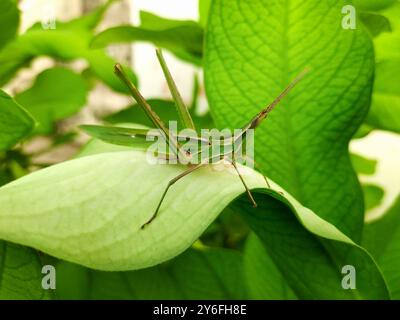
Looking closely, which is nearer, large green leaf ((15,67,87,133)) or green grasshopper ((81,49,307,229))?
green grasshopper ((81,49,307,229))

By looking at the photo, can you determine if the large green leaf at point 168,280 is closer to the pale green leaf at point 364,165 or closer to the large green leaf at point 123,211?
the large green leaf at point 123,211

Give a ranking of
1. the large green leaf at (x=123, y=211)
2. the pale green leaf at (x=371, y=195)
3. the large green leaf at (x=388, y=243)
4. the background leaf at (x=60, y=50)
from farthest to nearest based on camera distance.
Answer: the pale green leaf at (x=371, y=195), the background leaf at (x=60, y=50), the large green leaf at (x=388, y=243), the large green leaf at (x=123, y=211)

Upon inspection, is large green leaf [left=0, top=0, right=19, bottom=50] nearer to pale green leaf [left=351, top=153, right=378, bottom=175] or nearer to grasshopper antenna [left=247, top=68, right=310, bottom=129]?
grasshopper antenna [left=247, top=68, right=310, bottom=129]

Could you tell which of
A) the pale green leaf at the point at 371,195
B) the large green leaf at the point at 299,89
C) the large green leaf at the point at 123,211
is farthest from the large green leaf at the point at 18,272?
the pale green leaf at the point at 371,195

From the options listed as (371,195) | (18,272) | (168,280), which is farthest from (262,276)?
(371,195)

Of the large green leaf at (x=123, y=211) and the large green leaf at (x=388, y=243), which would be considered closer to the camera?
the large green leaf at (x=123, y=211)

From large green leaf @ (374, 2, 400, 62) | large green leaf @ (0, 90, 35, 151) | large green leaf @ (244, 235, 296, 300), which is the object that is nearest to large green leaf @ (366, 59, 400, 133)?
large green leaf @ (374, 2, 400, 62)
